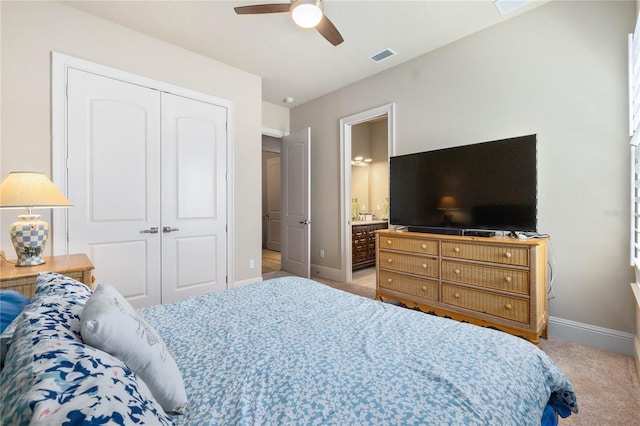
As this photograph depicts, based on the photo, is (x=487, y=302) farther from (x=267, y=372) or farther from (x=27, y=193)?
(x=27, y=193)

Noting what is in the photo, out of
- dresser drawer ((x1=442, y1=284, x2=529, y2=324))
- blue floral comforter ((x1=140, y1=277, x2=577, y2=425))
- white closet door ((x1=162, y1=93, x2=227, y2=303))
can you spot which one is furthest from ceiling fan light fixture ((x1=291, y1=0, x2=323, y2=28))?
dresser drawer ((x1=442, y1=284, x2=529, y2=324))

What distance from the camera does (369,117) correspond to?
12.9ft

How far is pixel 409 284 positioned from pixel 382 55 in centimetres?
263

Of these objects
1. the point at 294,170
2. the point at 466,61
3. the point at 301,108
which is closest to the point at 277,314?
the point at 466,61

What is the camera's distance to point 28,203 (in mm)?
1844

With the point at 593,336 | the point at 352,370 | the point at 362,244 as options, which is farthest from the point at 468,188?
the point at 362,244

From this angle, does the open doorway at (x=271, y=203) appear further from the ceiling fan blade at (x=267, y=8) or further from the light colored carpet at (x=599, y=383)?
the light colored carpet at (x=599, y=383)

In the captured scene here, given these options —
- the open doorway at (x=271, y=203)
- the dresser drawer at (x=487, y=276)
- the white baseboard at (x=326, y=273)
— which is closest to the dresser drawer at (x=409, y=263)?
the dresser drawer at (x=487, y=276)

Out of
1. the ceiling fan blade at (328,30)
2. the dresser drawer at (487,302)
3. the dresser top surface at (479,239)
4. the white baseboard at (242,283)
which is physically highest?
the ceiling fan blade at (328,30)

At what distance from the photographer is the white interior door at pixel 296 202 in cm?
442

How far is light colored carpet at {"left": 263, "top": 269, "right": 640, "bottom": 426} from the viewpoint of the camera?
1.57 meters

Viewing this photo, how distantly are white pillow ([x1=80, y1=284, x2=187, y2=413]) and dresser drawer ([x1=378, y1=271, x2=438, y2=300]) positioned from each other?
2.49 metres

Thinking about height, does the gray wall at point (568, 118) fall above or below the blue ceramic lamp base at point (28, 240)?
above

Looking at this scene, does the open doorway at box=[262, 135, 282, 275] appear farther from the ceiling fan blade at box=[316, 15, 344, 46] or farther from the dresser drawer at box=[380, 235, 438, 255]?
the ceiling fan blade at box=[316, 15, 344, 46]
